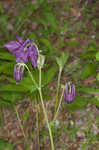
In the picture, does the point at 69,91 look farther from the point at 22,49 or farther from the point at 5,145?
the point at 5,145

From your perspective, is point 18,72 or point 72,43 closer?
point 18,72

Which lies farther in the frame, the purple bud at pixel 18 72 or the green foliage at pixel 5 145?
the green foliage at pixel 5 145

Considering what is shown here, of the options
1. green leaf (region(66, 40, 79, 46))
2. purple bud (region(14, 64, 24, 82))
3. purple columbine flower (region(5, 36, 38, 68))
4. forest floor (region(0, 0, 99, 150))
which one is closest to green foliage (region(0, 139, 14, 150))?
forest floor (region(0, 0, 99, 150))

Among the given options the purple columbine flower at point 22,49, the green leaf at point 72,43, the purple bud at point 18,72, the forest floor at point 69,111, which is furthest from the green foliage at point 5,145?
the green leaf at point 72,43

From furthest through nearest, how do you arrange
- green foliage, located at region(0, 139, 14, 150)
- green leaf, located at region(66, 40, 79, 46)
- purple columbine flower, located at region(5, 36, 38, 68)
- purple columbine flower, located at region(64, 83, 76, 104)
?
1. green leaf, located at region(66, 40, 79, 46)
2. green foliage, located at region(0, 139, 14, 150)
3. purple columbine flower, located at region(64, 83, 76, 104)
4. purple columbine flower, located at region(5, 36, 38, 68)

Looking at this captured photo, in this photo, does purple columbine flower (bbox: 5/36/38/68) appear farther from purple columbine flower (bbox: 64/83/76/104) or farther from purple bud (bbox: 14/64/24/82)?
purple columbine flower (bbox: 64/83/76/104)

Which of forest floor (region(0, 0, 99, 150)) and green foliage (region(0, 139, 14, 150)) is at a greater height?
forest floor (region(0, 0, 99, 150))

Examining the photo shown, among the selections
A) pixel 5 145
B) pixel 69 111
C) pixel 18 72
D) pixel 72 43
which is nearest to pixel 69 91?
pixel 18 72

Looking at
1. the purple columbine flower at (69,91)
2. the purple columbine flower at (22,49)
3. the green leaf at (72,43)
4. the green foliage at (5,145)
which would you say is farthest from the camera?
the green leaf at (72,43)

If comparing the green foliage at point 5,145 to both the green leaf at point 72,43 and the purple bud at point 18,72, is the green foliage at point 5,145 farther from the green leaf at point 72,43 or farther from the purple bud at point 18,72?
the green leaf at point 72,43

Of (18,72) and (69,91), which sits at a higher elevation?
(18,72)

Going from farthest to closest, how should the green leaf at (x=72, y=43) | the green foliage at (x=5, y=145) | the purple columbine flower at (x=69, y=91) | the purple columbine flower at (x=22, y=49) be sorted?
the green leaf at (x=72, y=43) < the green foliage at (x=5, y=145) < the purple columbine flower at (x=69, y=91) < the purple columbine flower at (x=22, y=49)

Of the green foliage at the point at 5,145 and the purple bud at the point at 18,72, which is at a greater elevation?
the purple bud at the point at 18,72
